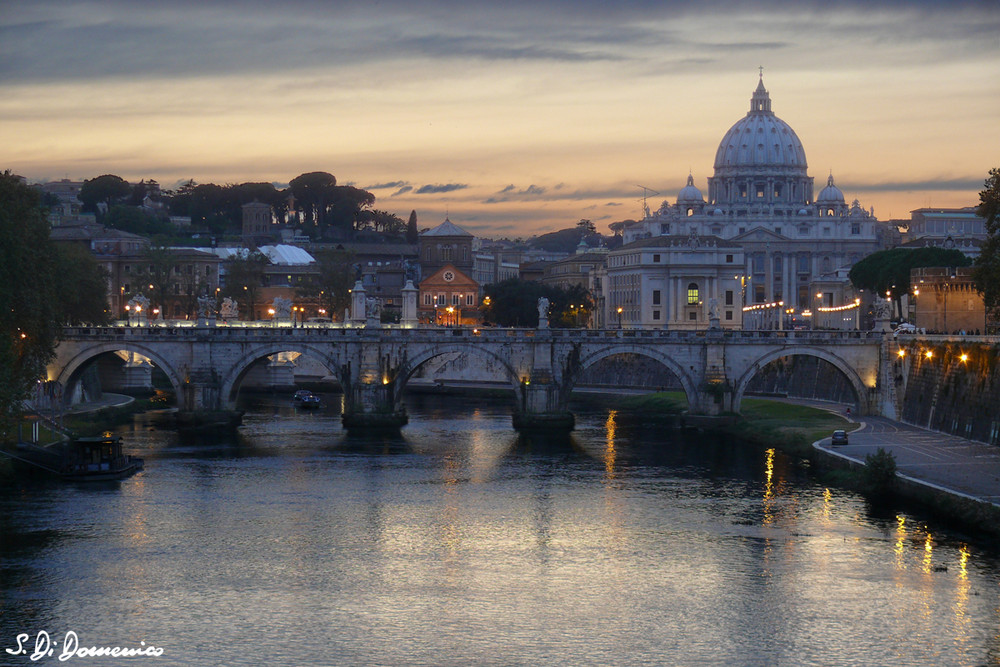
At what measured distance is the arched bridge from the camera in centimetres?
8756

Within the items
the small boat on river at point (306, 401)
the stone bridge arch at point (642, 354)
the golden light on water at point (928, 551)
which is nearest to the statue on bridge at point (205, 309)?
the small boat on river at point (306, 401)

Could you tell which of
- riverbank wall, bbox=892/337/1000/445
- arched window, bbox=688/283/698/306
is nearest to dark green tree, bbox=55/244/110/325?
riverbank wall, bbox=892/337/1000/445

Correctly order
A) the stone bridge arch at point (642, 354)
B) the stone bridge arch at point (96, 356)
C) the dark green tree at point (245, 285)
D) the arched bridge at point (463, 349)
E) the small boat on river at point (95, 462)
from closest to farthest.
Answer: the small boat on river at point (95, 462) → the arched bridge at point (463, 349) → the stone bridge arch at point (642, 354) → the stone bridge arch at point (96, 356) → the dark green tree at point (245, 285)

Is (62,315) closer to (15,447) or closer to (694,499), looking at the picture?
(15,447)

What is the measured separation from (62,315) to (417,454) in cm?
2173

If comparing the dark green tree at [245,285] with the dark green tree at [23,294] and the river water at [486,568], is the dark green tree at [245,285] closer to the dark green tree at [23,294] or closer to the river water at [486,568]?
the dark green tree at [23,294]

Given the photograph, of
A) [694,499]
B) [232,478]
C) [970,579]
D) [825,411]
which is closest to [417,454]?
[232,478]

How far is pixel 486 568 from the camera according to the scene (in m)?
48.2

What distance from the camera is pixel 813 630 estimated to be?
4100cm

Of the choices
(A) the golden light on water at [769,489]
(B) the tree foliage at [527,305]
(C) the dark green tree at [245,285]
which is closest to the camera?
(A) the golden light on water at [769,489]

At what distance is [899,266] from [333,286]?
58221 mm

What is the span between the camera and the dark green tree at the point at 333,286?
144875 mm
